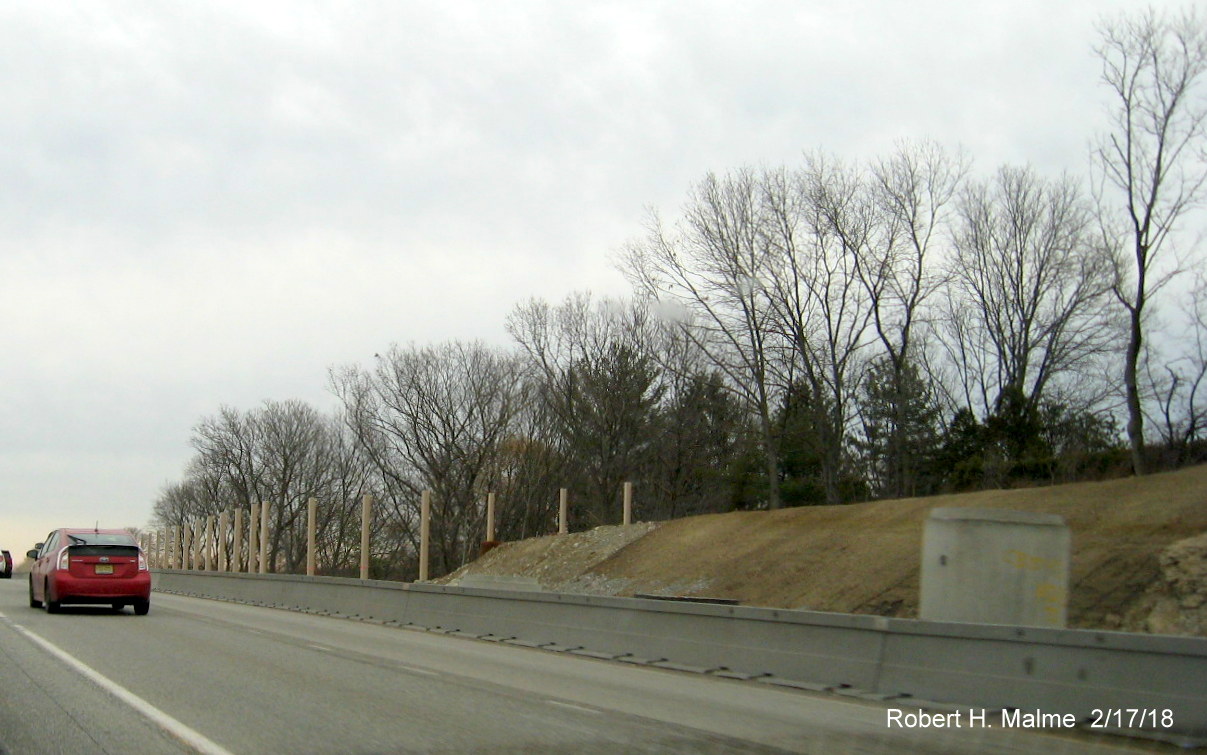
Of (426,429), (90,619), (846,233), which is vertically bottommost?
(90,619)

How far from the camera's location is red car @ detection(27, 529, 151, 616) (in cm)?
2164

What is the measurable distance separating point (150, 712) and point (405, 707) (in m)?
2.05

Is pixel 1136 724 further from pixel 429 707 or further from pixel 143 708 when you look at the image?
pixel 143 708

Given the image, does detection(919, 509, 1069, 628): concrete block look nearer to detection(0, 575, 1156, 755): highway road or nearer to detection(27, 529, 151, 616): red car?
detection(0, 575, 1156, 755): highway road

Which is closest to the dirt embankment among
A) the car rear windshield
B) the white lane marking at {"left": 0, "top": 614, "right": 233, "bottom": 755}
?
the car rear windshield

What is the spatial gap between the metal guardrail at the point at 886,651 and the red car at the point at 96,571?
6.90m

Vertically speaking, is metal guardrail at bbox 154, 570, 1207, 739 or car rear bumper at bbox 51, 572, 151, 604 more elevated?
metal guardrail at bbox 154, 570, 1207, 739

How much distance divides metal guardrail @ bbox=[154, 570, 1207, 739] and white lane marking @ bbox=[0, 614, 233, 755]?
243 inches

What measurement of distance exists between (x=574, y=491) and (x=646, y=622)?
189 feet

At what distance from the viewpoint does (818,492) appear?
5634 cm

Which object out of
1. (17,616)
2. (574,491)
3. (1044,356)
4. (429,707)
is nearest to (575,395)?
(574,491)

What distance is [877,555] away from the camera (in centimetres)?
2767

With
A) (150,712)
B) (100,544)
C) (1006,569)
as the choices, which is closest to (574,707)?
(150,712)

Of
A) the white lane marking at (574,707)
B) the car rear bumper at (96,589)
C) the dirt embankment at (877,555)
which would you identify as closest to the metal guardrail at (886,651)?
the white lane marking at (574,707)
